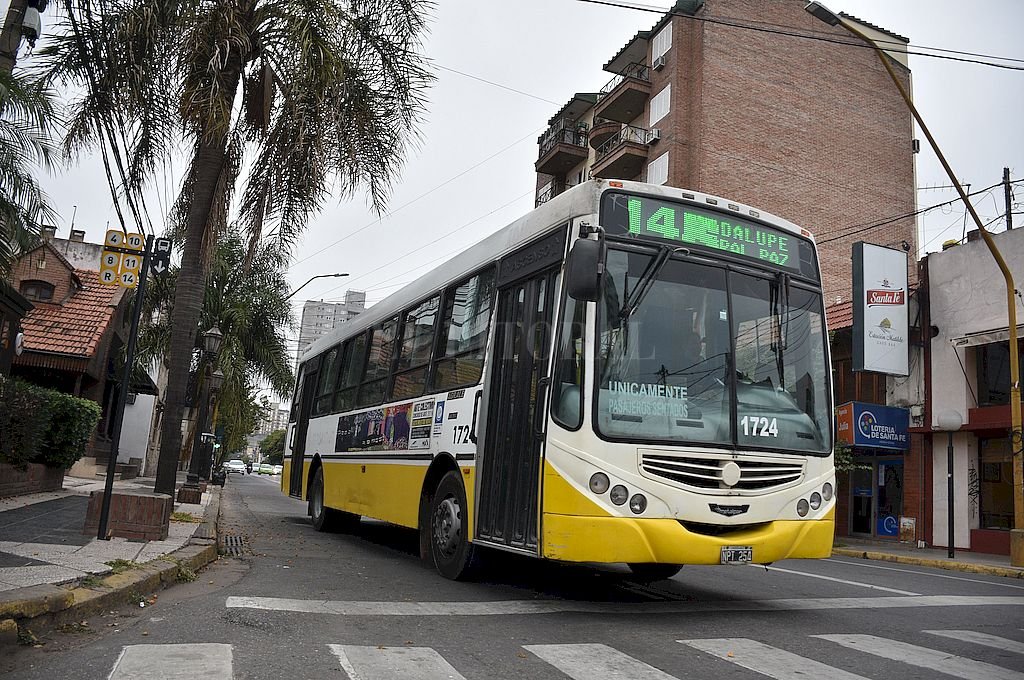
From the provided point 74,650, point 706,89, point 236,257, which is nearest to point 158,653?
point 74,650

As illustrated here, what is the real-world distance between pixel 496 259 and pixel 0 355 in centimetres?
1267

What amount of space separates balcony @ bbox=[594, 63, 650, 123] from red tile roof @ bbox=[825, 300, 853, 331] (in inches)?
631

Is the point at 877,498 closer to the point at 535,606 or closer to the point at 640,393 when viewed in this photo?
the point at 535,606

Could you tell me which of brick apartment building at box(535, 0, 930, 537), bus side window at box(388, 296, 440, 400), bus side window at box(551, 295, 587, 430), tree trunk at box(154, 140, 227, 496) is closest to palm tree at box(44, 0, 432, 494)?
tree trunk at box(154, 140, 227, 496)

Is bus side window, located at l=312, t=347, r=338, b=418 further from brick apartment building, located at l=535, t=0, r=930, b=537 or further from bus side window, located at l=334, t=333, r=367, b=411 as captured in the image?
brick apartment building, located at l=535, t=0, r=930, b=537

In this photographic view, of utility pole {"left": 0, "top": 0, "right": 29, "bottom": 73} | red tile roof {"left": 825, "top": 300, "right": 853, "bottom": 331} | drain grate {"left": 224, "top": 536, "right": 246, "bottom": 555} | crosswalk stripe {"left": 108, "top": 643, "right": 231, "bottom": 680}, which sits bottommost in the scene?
drain grate {"left": 224, "top": 536, "right": 246, "bottom": 555}

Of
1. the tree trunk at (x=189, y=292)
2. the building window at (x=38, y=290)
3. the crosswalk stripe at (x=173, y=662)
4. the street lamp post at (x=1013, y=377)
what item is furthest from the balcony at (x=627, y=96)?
the crosswalk stripe at (x=173, y=662)

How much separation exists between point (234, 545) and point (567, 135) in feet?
110

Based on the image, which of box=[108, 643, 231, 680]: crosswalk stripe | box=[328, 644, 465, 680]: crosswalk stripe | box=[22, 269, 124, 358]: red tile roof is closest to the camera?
box=[108, 643, 231, 680]: crosswalk stripe

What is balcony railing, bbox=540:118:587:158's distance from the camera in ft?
136

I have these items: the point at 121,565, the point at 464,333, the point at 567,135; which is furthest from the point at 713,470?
the point at 567,135

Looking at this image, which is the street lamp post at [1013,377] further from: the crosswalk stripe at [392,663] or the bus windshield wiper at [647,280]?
the crosswalk stripe at [392,663]

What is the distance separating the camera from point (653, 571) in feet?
29.1

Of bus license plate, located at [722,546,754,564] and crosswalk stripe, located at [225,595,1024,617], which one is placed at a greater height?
bus license plate, located at [722,546,754,564]
